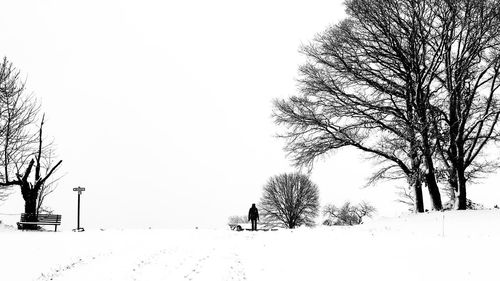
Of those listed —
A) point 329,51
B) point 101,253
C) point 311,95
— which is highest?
point 329,51

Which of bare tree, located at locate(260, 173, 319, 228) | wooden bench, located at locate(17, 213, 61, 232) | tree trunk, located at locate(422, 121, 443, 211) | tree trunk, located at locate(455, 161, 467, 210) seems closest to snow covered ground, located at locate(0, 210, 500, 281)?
tree trunk, located at locate(455, 161, 467, 210)

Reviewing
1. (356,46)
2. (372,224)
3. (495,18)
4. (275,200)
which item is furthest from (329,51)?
(275,200)

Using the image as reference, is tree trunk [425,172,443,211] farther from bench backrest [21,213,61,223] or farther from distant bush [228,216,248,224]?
distant bush [228,216,248,224]

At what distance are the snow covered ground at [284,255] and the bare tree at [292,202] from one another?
125 feet

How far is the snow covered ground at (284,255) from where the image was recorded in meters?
11.0

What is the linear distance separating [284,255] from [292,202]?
1746 inches

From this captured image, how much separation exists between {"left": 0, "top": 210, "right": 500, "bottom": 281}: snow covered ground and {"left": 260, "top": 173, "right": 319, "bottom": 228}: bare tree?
37960 mm

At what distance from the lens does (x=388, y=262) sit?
1148 cm

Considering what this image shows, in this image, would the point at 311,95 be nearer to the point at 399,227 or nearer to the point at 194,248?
the point at 399,227

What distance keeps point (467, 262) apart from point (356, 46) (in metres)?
14.0

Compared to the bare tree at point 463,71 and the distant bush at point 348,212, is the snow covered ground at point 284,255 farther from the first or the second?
the distant bush at point 348,212

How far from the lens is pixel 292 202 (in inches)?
2270

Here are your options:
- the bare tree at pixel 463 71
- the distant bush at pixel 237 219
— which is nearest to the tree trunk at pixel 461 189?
the bare tree at pixel 463 71

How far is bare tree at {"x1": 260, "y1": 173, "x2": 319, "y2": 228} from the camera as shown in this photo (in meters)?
57.7
